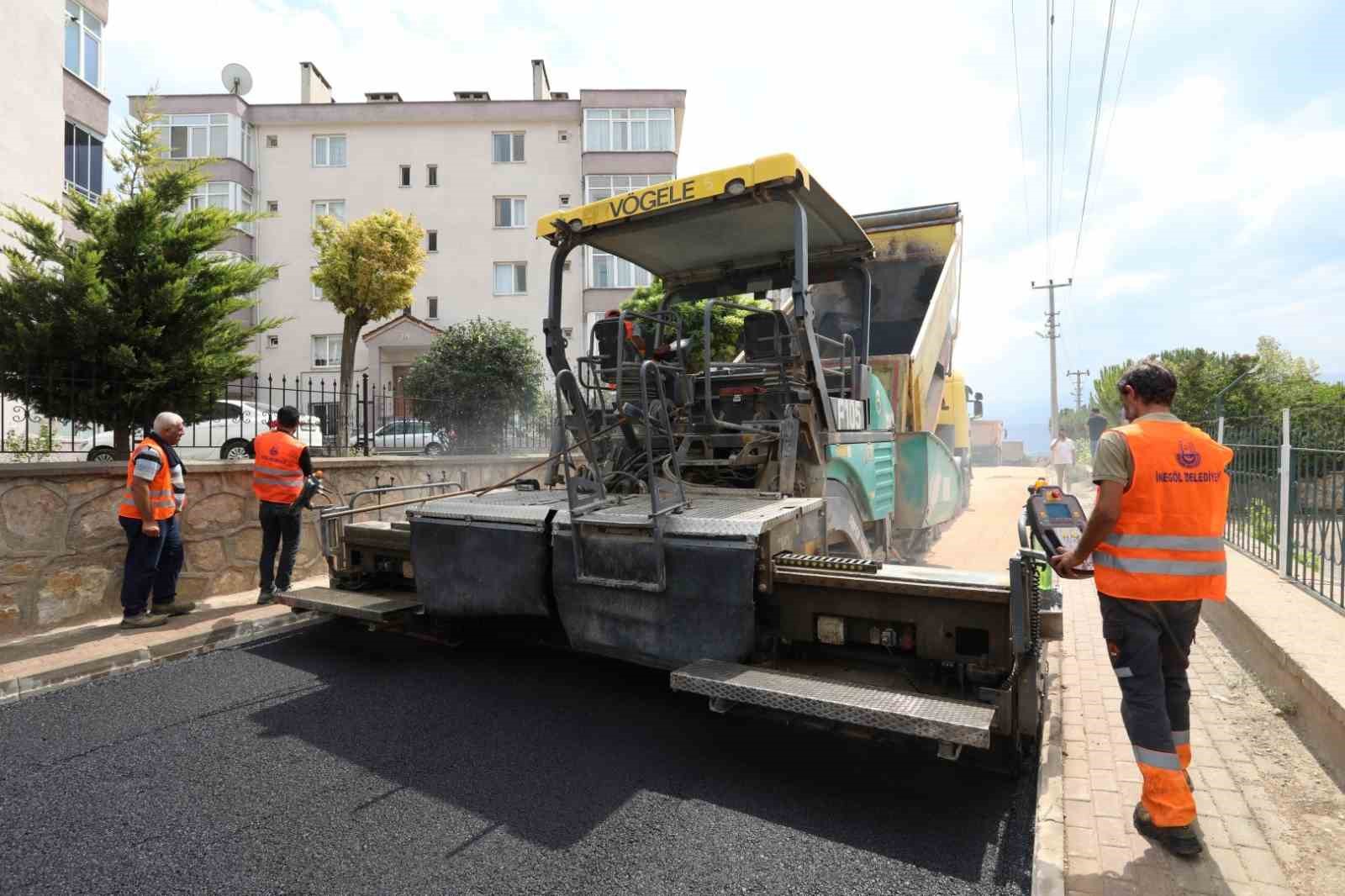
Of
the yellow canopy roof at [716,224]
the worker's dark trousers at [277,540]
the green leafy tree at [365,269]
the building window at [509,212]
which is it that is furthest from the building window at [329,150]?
the yellow canopy roof at [716,224]

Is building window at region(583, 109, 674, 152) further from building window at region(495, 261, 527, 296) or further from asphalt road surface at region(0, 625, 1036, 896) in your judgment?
asphalt road surface at region(0, 625, 1036, 896)

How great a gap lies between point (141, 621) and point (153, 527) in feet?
2.25

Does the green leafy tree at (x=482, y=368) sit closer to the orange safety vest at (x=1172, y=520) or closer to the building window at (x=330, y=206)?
the orange safety vest at (x=1172, y=520)

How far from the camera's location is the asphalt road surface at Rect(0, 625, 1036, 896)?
249 centimetres

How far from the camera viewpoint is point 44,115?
44.0 feet

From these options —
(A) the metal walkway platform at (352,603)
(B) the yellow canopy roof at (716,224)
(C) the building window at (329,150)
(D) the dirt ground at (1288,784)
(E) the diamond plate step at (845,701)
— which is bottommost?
(D) the dirt ground at (1288,784)

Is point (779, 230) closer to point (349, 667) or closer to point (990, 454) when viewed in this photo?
point (349, 667)

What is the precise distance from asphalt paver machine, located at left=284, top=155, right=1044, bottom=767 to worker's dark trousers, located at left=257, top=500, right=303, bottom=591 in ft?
4.24

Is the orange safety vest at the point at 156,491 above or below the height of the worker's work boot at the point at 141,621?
above

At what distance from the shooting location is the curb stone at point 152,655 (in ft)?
14.0

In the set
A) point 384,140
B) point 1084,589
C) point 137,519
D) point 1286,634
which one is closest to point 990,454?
point 384,140

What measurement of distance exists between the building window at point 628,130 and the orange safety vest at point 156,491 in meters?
24.4

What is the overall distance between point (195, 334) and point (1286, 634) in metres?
8.21

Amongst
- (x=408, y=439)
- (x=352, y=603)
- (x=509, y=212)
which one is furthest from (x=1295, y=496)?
(x=509, y=212)
